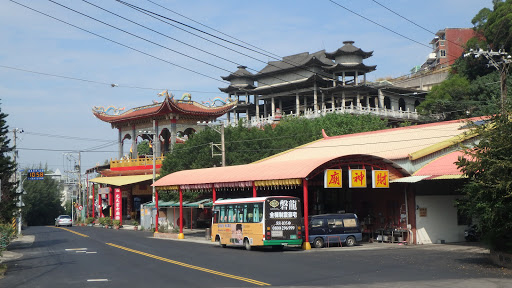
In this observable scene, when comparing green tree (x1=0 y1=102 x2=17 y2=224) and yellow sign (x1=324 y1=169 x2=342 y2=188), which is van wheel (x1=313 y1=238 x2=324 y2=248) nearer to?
yellow sign (x1=324 y1=169 x2=342 y2=188)

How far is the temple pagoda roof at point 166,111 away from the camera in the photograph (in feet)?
222

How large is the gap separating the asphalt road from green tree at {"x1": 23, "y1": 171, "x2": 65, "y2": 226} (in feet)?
263

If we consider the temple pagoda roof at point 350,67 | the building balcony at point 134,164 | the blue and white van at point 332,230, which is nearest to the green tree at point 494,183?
the blue and white van at point 332,230

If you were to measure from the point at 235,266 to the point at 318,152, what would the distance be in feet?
67.2

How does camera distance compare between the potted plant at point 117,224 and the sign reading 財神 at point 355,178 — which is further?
the potted plant at point 117,224

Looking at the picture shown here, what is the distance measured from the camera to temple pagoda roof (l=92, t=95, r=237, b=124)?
67.7 metres

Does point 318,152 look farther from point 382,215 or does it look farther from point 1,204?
point 1,204

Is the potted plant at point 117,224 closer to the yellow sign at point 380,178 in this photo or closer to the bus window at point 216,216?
the bus window at point 216,216

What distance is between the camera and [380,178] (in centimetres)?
3050

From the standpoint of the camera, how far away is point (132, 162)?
72.3 meters

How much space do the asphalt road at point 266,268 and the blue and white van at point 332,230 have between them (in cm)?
123

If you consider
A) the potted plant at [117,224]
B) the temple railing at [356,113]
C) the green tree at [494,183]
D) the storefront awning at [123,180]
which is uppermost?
the temple railing at [356,113]

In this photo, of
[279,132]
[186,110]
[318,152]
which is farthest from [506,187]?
[186,110]

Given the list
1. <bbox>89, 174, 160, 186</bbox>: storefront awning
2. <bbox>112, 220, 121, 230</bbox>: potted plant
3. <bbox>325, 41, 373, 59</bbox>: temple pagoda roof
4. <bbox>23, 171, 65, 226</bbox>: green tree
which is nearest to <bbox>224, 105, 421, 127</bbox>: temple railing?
<bbox>325, 41, 373, 59</bbox>: temple pagoda roof
